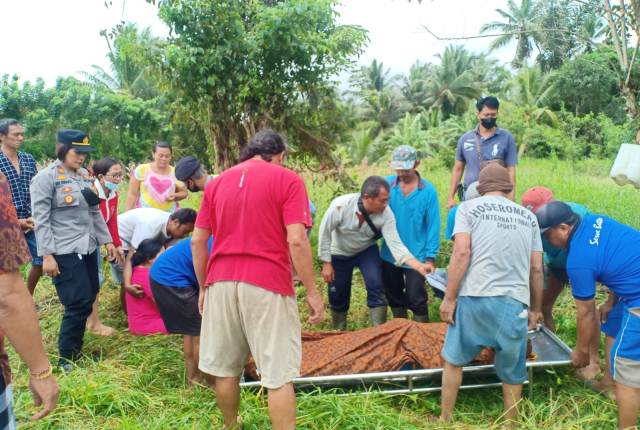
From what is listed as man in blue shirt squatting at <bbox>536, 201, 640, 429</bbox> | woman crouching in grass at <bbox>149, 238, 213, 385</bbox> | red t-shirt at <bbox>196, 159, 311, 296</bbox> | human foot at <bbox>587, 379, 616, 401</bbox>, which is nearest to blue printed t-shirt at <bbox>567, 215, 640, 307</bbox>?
man in blue shirt squatting at <bbox>536, 201, 640, 429</bbox>

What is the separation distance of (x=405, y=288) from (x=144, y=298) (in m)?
2.31

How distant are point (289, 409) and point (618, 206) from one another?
706 cm

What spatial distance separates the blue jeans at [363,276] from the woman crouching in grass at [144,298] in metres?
1.52

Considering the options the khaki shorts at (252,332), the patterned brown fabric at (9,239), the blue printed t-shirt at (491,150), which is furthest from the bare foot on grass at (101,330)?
the blue printed t-shirt at (491,150)

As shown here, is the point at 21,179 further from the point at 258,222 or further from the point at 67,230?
the point at 258,222

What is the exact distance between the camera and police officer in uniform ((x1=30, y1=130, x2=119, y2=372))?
4168 millimetres

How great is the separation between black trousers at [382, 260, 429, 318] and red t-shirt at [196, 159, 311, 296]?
2033 mm

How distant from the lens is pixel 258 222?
9.26 feet

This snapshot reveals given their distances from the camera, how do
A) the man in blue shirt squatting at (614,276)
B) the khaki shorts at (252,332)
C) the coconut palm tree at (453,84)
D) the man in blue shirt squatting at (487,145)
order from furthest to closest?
the coconut palm tree at (453,84) → the man in blue shirt squatting at (487,145) → the man in blue shirt squatting at (614,276) → the khaki shorts at (252,332)

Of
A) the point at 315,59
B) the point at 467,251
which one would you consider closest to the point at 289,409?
the point at 467,251

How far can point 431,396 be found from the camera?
152 inches

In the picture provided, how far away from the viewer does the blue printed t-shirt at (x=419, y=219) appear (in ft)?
15.4

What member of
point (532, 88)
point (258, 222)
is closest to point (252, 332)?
point (258, 222)

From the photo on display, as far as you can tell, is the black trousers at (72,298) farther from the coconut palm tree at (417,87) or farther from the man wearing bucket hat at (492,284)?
the coconut palm tree at (417,87)
